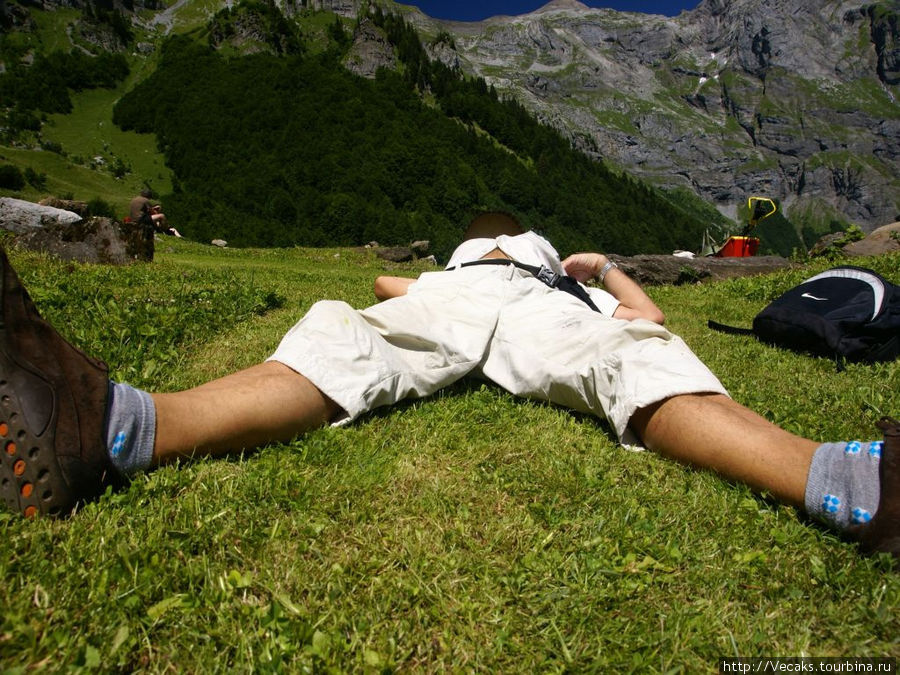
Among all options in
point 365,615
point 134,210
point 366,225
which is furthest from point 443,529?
point 366,225

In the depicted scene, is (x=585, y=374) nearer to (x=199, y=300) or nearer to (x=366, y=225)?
(x=199, y=300)

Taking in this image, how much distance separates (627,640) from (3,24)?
6720 inches

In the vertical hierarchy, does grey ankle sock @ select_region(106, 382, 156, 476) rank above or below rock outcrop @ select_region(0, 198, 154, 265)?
above

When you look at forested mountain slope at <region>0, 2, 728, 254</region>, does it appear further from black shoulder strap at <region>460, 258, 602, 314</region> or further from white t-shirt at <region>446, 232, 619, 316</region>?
black shoulder strap at <region>460, 258, 602, 314</region>

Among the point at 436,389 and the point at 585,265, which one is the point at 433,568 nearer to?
the point at 436,389

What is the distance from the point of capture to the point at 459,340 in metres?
3.14

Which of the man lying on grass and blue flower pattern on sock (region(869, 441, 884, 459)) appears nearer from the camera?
the man lying on grass

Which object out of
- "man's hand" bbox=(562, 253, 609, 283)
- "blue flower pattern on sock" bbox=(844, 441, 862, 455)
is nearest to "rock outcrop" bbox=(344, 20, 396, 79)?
"man's hand" bbox=(562, 253, 609, 283)

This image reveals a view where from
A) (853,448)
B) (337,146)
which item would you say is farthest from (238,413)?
(337,146)

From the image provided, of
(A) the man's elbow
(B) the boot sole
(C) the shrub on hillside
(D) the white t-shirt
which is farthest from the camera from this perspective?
(C) the shrub on hillside

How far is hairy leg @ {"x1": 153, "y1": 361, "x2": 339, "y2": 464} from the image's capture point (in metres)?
2.14

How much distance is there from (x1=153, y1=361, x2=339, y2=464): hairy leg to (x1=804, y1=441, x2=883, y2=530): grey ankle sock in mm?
2292

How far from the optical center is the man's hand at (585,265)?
4320 millimetres

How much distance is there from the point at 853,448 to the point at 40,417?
123 inches
